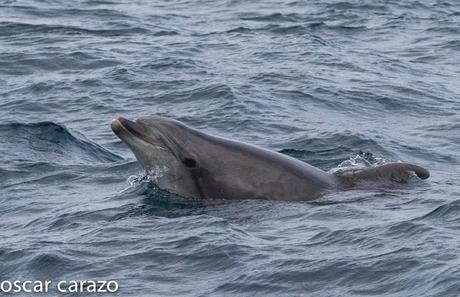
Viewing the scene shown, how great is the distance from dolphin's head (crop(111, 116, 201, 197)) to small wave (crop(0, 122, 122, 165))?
358 centimetres

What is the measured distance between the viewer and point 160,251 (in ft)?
45.8

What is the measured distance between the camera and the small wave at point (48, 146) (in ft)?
64.7

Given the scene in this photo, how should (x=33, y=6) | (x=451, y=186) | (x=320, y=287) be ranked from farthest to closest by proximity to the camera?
(x=33, y=6) < (x=451, y=186) < (x=320, y=287)

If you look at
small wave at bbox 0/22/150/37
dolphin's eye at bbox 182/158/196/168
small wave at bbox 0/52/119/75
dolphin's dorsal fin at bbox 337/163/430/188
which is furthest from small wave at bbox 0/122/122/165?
small wave at bbox 0/22/150/37

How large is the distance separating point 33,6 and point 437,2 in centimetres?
1162

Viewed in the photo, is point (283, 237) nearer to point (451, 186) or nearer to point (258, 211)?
point (258, 211)

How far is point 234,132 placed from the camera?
71.5ft

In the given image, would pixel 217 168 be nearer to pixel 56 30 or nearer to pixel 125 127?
pixel 125 127

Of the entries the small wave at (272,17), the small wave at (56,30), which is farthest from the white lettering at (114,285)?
the small wave at (272,17)

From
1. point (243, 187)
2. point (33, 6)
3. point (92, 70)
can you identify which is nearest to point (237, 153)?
point (243, 187)

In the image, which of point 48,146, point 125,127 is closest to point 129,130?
point 125,127

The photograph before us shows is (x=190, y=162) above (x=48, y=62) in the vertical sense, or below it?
above

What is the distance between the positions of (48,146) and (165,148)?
4.95m

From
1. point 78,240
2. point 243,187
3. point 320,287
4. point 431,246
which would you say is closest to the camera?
point 320,287
